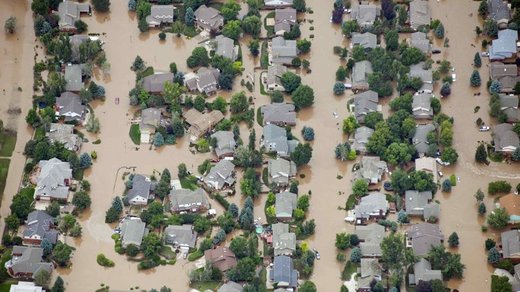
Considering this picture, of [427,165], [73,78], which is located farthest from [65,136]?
[427,165]

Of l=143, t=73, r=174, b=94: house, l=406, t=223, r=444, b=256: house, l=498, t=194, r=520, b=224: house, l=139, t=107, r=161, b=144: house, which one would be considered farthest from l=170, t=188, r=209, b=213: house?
l=498, t=194, r=520, b=224: house

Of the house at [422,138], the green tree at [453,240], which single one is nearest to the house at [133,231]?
the house at [422,138]

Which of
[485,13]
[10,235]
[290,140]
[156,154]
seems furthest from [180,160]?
[485,13]

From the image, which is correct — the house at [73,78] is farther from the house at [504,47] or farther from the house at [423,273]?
the house at [504,47]

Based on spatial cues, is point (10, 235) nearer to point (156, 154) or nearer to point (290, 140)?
point (156, 154)

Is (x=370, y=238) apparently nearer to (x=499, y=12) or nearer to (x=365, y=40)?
(x=365, y=40)

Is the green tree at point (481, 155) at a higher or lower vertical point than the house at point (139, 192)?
higher
